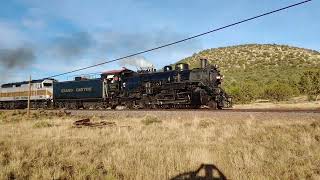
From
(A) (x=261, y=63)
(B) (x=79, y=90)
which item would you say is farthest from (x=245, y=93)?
(A) (x=261, y=63)

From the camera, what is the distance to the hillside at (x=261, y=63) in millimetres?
77037

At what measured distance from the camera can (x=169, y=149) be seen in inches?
491

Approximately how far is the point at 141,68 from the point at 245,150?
2373 centimetres

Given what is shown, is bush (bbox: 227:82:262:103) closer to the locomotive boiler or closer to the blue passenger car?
the locomotive boiler

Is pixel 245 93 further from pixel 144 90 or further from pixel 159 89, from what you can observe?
pixel 159 89

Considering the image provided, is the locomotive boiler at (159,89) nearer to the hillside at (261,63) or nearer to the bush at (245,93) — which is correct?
the bush at (245,93)

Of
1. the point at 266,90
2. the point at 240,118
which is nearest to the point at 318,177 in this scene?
the point at 240,118

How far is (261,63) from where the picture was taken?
96.2 metres

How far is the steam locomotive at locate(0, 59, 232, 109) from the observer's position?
29234mm

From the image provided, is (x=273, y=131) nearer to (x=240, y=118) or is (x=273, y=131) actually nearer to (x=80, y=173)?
(x=240, y=118)

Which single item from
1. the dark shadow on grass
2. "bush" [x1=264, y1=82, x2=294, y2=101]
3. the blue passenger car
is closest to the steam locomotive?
the blue passenger car

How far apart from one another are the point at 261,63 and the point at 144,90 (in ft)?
230

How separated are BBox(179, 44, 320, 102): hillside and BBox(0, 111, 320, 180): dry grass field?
1665 inches

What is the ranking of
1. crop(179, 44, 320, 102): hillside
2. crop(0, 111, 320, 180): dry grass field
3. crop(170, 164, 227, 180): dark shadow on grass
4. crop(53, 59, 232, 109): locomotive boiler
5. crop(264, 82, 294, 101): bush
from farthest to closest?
crop(179, 44, 320, 102): hillside → crop(264, 82, 294, 101): bush → crop(53, 59, 232, 109): locomotive boiler → crop(0, 111, 320, 180): dry grass field → crop(170, 164, 227, 180): dark shadow on grass
